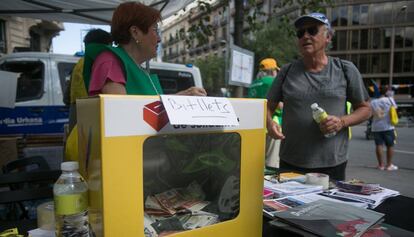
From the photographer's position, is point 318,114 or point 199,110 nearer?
point 199,110

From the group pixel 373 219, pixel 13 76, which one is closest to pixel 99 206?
pixel 373 219

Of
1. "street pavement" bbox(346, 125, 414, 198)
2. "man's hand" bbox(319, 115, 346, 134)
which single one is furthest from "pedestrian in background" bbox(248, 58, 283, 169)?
"street pavement" bbox(346, 125, 414, 198)

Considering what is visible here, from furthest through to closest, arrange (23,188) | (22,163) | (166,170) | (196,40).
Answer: (196,40) < (22,163) < (23,188) < (166,170)

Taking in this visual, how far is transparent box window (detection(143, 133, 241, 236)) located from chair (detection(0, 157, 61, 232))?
47 centimetres

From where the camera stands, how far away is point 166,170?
79cm

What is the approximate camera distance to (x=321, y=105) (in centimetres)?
173

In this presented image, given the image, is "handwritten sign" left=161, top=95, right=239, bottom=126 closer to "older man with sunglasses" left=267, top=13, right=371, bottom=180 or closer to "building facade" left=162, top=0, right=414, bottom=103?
"older man with sunglasses" left=267, top=13, right=371, bottom=180

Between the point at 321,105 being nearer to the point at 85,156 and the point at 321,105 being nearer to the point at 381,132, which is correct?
the point at 85,156

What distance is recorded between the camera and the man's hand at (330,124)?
1.55m

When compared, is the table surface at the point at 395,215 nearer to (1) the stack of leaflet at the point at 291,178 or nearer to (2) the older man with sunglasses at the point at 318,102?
(1) the stack of leaflet at the point at 291,178

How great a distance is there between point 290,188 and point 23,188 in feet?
5.01

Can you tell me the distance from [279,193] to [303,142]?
59cm

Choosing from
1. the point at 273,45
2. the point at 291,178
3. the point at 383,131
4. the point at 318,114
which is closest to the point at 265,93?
the point at 318,114

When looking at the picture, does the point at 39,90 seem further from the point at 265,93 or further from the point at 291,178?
the point at 291,178
